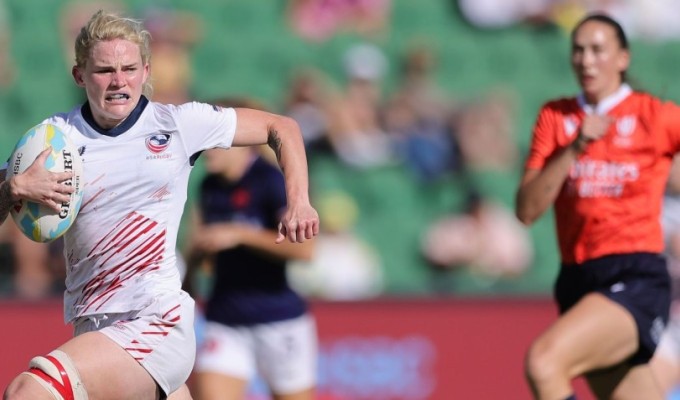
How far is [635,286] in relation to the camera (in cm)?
670

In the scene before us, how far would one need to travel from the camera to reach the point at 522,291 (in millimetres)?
9641

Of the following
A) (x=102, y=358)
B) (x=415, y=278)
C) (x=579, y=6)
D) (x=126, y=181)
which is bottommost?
(x=415, y=278)

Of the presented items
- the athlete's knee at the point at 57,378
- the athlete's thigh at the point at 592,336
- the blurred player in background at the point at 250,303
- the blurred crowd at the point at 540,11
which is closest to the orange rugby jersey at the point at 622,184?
the athlete's thigh at the point at 592,336

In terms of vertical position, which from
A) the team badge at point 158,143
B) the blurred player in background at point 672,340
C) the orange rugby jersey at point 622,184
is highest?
the team badge at point 158,143

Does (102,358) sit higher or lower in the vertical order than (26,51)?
lower

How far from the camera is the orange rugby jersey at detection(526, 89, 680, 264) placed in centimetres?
675

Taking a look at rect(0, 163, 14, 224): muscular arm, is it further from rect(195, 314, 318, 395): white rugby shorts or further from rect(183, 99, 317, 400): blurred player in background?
rect(195, 314, 318, 395): white rugby shorts

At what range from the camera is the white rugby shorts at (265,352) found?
7.61 metres

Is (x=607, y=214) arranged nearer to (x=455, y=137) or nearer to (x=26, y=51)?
(x=455, y=137)

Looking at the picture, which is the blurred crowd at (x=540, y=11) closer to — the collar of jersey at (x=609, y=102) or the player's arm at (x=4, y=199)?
the collar of jersey at (x=609, y=102)

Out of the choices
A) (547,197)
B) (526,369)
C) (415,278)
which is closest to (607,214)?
(547,197)

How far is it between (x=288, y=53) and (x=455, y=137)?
1914 mm

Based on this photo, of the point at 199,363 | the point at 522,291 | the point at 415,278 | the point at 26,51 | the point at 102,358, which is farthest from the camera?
the point at 26,51

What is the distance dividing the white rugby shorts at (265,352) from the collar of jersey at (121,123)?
8.37ft
